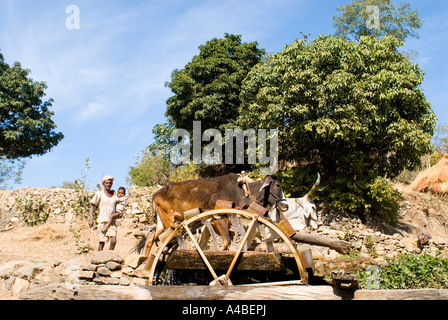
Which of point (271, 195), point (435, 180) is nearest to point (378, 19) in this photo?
point (435, 180)

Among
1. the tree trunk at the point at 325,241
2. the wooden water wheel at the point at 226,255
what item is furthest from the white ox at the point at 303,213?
the wooden water wheel at the point at 226,255

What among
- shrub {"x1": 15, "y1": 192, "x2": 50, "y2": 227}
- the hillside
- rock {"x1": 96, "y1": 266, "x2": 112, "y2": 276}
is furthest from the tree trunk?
shrub {"x1": 15, "y1": 192, "x2": 50, "y2": 227}

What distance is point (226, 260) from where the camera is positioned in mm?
5984

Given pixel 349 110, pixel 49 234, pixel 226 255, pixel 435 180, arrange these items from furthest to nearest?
pixel 435 180, pixel 349 110, pixel 49 234, pixel 226 255

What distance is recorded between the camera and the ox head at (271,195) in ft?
25.8

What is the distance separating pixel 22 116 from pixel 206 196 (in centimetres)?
1865

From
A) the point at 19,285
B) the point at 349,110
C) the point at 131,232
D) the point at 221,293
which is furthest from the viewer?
the point at 349,110

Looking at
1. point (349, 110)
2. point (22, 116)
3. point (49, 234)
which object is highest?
point (22, 116)

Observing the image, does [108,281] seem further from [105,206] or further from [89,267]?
[105,206]

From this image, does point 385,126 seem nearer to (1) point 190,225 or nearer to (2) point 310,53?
(2) point 310,53

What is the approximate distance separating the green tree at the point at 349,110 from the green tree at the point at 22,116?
13.8 meters

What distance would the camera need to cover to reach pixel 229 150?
2012 cm

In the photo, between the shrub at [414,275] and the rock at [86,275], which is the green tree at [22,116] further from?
the shrub at [414,275]

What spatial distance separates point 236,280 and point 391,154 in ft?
39.1
